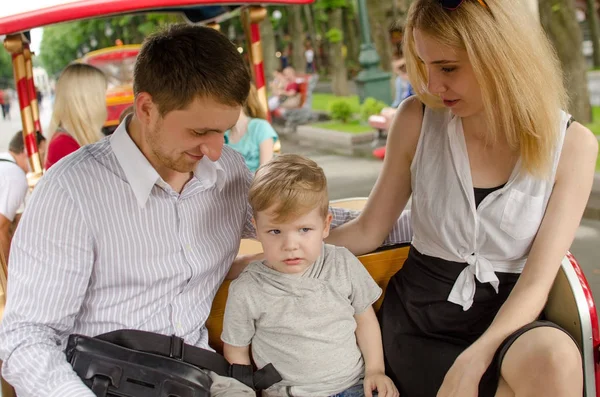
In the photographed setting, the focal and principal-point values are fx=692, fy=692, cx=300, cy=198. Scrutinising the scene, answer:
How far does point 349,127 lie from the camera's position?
1464 cm

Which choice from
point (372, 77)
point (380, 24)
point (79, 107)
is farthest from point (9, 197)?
point (380, 24)

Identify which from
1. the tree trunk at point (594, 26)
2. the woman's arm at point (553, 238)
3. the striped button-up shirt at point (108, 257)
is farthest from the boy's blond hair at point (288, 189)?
the tree trunk at point (594, 26)

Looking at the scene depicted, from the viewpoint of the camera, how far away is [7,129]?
2581cm

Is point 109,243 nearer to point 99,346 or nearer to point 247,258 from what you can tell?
point 99,346

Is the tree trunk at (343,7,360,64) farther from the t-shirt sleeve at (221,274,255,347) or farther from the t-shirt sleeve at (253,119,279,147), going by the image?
the t-shirt sleeve at (221,274,255,347)

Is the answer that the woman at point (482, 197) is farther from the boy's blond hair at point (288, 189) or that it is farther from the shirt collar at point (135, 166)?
the shirt collar at point (135, 166)

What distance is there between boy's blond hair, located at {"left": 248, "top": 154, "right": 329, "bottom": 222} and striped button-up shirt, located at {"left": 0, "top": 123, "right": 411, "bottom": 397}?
0.17 m

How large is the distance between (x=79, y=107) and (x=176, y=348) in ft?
10.9

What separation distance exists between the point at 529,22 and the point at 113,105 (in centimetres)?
1271

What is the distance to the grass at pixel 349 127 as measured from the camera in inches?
545

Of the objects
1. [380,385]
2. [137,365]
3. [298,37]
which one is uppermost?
[137,365]

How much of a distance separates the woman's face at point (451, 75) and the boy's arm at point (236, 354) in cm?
106

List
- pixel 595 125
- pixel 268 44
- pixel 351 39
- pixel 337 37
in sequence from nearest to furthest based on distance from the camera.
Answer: pixel 595 125, pixel 337 37, pixel 268 44, pixel 351 39

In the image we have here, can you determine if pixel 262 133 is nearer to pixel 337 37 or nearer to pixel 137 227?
pixel 137 227
